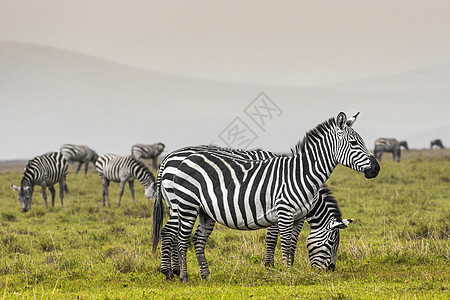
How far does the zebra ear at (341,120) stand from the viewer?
25.6 ft

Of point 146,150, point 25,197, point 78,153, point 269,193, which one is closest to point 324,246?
point 269,193

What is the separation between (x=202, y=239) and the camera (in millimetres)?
8227

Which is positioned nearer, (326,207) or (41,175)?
(326,207)

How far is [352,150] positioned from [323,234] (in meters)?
1.51

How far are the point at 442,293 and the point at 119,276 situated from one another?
17.7ft

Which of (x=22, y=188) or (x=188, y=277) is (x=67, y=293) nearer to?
(x=188, y=277)

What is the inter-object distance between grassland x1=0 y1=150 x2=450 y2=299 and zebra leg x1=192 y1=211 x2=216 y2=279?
20 cm

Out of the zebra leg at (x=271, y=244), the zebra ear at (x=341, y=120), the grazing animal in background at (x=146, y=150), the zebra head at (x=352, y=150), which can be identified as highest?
the grazing animal in background at (x=146, y=150)

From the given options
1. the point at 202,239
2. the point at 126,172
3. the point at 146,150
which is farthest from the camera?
the point at 146,150

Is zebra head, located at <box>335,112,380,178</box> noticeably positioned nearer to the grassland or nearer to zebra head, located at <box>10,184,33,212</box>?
the grassland

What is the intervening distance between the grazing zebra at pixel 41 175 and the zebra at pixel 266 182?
11.9 meters

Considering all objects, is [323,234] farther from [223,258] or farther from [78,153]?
[78,153]

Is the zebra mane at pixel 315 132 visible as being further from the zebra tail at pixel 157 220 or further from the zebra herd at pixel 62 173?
the zebra herd at pixel 62 173

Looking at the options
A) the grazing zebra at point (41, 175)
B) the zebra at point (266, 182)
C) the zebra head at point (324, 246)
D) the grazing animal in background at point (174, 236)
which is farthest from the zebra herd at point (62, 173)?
the zebra head at point (324, 246)
